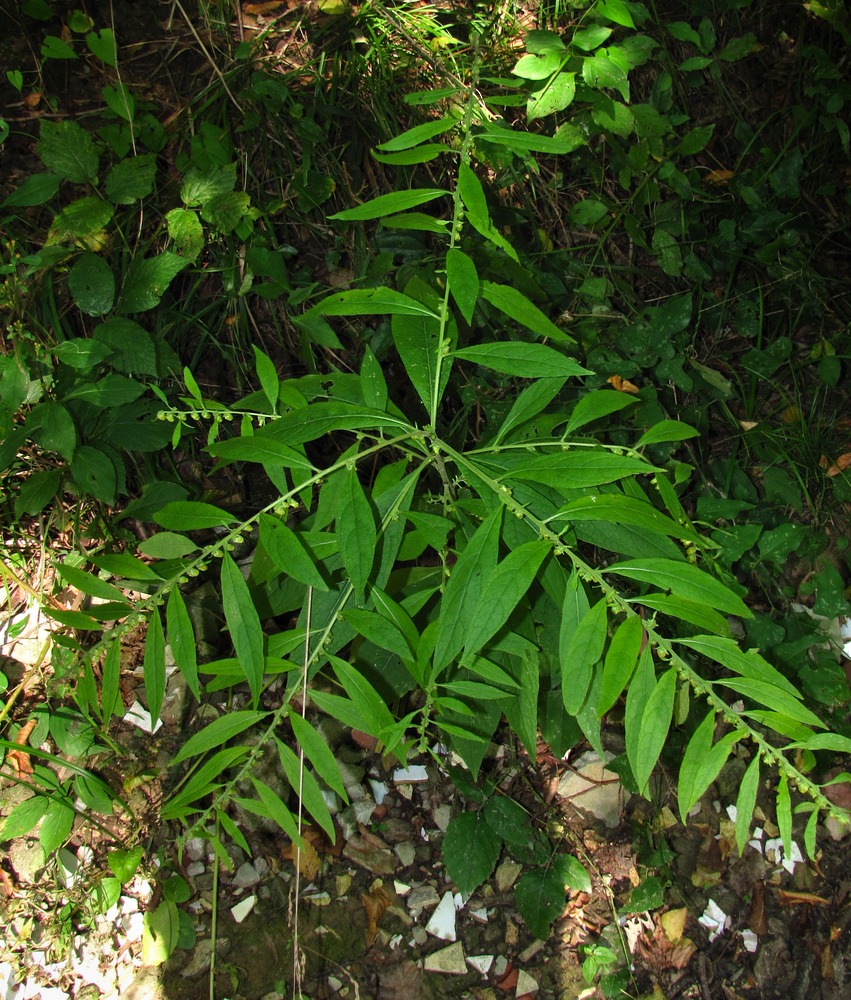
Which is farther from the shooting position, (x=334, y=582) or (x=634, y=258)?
(x=634, y=258)

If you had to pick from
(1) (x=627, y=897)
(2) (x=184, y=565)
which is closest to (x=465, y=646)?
(2) (x=184, y=565)

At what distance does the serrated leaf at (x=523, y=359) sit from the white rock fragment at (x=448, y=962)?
4.20ft

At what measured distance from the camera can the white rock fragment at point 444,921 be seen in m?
1.72

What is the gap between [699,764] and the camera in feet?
3.31

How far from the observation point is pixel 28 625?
1849 mm

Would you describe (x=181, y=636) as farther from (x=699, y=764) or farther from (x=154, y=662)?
(x=699, y=764)

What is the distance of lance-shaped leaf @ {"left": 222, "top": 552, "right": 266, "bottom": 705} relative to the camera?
→ 1.09m

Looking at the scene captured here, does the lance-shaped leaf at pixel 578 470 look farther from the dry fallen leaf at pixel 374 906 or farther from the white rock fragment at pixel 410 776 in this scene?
the dry fallen leaf at pixel 374 906

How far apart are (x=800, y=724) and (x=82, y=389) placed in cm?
149

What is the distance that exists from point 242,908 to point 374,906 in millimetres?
283

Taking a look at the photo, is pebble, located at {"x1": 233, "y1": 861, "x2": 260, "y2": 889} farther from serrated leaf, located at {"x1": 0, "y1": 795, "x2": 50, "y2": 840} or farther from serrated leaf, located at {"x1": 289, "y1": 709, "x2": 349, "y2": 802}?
serrated leaf, located at {"x1": 289, "y1": 709, "x2": 349, "y2": 802}

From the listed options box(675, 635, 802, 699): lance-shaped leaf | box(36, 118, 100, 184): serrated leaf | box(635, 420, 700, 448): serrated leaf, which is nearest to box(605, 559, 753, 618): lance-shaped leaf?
box(675, 635, 802, 699): lance-shaped leaf

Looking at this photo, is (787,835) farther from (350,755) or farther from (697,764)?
(350,755)

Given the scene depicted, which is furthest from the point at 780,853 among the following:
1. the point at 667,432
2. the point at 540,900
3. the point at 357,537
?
the point at 357,537
